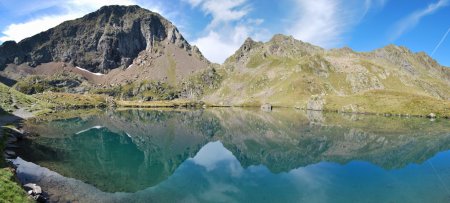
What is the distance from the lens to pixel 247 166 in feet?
220

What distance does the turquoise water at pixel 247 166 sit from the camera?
45.0 m

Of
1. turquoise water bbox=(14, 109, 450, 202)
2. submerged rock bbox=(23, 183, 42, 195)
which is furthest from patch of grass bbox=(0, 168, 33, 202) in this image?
turquoise water bbox=(14, 109, 450, 202)

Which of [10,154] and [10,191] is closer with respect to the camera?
[10,191]

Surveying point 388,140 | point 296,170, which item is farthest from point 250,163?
point 388,140

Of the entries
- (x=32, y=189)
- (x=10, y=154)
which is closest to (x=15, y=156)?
(x=10, y=154)

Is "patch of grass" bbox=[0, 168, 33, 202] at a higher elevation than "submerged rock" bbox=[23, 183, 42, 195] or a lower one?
higher

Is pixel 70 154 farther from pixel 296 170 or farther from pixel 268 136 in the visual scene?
pixel 268 136

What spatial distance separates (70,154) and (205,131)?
2521 inches

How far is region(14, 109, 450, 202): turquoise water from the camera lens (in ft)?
148

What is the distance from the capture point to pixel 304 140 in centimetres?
9994

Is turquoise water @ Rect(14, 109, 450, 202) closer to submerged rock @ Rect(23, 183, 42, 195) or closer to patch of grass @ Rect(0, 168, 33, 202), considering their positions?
submerged rock @ Rect(23, 183, 42, 195)

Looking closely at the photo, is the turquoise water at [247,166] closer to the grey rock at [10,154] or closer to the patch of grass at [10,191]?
the grey rock at [10,154]

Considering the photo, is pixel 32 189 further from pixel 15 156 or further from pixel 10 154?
pixel 10 154

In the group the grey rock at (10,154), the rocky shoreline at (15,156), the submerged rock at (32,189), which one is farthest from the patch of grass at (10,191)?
the grey rock at (10,154)
